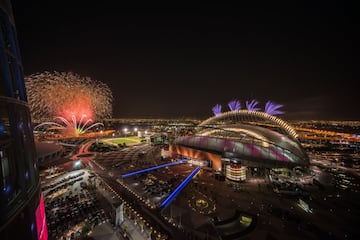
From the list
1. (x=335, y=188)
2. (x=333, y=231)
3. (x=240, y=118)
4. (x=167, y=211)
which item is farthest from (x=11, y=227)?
(x=240, y=118)

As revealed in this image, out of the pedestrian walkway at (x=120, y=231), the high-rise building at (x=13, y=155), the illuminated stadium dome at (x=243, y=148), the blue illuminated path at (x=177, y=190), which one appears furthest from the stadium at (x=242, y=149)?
the high-rise building at (x=13, y=155)

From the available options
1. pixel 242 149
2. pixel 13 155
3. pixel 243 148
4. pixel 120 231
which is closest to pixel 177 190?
pixel 120 231

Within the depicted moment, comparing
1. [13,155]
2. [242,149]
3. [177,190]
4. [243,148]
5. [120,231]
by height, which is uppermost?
[13,155]

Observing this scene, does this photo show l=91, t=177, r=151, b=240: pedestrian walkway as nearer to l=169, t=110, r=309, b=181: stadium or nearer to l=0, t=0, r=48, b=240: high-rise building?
l=0, t=0, r=48, b=240: high-rise building

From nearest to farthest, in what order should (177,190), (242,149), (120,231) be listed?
(120,231) < (177,190) < (242,149)

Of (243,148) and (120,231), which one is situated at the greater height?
(243,148)

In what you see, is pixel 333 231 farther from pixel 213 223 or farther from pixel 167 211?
pixel 167 211

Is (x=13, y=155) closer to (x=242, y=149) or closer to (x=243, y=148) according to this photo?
(x=242, y=149)
